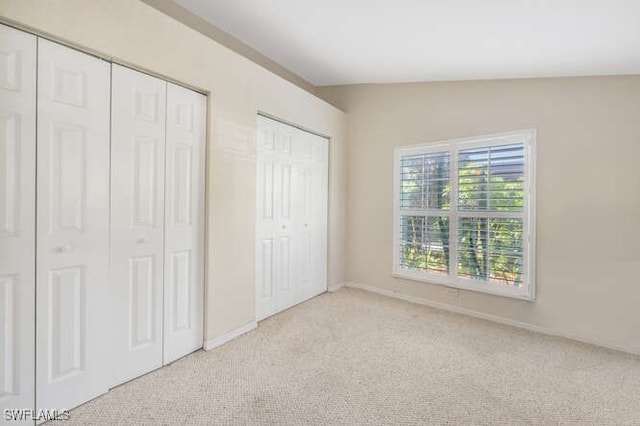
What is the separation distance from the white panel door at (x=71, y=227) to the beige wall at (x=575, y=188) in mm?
3141

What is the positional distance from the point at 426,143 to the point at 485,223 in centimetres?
110

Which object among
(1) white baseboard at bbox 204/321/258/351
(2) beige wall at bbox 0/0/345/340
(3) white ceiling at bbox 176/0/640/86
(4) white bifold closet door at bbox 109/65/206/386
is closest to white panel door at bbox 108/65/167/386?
(4) white bifold closet door at bbox 109/65/206/386

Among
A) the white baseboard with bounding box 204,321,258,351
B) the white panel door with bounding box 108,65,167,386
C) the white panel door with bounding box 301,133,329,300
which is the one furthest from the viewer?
the white panel door with bounding box 301,133,329,300

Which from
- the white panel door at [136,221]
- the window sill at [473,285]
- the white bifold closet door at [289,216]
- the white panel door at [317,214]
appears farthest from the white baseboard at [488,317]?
the white panel door at [136,221]

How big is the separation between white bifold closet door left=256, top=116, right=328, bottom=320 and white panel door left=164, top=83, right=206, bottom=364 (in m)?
0.68

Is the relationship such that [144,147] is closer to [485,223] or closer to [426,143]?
[426,143]

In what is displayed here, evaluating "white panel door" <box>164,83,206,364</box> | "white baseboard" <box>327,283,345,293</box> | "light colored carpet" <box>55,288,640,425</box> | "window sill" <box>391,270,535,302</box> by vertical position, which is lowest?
"light colored carpet" <box>55,288,640,425</box>

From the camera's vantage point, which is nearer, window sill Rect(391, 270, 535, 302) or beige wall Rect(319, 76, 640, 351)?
beige wall Rect(319, 76, 640, 351)

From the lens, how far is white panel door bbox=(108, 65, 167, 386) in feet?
6.35

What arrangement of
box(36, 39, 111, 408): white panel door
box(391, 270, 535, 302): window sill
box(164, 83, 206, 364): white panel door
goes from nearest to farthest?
box(36, 39, 111, 408): white panel door
box(164, 83, 206, 364): white panel door
box(391, 270, 535, 302): window sill

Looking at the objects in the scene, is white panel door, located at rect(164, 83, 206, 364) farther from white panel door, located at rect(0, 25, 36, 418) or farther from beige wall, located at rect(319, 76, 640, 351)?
beige wall, located at rect(319, 76, 640, 351)

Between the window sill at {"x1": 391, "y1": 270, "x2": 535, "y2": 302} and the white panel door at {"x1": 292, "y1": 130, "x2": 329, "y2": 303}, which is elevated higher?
the white panel door at {"x1": 292, "y1": 130, "x2": 329, "y2": 303}

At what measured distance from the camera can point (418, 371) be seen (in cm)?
221

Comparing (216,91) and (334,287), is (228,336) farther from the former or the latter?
(216,91)
